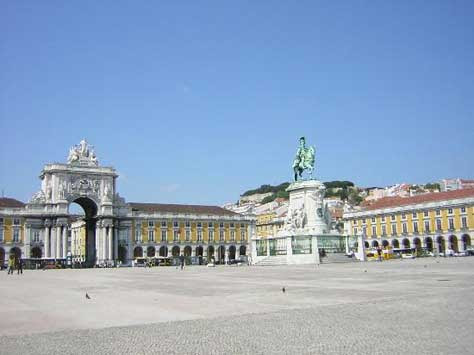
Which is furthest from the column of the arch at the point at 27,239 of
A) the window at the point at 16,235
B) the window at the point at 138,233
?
the window at the point at 138,233

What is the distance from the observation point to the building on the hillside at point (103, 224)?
85250 mm

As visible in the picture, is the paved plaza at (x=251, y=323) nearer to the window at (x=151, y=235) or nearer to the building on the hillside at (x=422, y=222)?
the building on the hillside at (x=422, y=222)

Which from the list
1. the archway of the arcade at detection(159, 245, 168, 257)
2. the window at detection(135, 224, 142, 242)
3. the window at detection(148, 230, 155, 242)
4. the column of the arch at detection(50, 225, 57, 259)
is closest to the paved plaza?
the column of the arch at detection(50, 225, 57, 259)

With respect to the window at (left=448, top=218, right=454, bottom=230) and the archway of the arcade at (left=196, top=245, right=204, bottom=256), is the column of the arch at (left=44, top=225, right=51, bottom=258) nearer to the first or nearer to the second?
the archway of the arcade at (left=196, top=245, right=204, bottom=256)

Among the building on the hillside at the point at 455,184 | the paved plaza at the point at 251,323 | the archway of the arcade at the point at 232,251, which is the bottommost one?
the paved plaza at the point at 251,323

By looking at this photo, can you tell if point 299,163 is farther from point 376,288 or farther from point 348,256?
point 376,288

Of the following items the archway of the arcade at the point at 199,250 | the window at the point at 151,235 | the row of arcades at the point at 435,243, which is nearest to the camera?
the row of arcades at the point at 435,243

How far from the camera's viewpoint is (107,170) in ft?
306

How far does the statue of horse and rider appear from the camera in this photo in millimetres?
51031

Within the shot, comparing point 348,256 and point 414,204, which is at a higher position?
point 414,204

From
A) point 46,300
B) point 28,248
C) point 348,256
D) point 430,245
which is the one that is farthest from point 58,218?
point 46,300

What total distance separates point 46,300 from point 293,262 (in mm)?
30924

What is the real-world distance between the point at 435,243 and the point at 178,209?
48.6 metres

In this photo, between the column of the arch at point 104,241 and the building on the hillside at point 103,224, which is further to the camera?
the column of the arch at point 104,241
